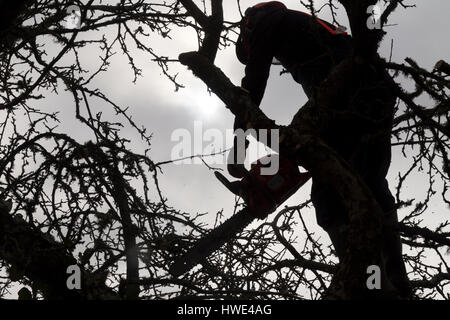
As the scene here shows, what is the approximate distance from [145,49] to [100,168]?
2.02 metres

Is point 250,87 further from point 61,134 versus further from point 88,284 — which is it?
point 88,284

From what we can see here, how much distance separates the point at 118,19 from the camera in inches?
152

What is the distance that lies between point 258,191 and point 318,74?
2.97 ft

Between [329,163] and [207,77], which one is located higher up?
[207,77]

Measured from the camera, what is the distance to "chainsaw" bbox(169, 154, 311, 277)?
3.53m

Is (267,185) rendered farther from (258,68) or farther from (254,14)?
(254,14)

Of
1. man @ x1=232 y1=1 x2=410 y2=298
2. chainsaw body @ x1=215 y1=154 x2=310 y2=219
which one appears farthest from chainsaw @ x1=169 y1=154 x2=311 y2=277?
Result: man @ x1=232 y1=1 x2=410 y2=298

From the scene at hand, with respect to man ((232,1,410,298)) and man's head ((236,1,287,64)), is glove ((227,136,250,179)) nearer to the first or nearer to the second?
man ((232,1,410,298))

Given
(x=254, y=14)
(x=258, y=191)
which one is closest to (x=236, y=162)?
(x=258, y=191)

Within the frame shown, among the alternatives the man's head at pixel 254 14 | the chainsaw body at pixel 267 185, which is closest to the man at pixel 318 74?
the man's head at pixel 254 14

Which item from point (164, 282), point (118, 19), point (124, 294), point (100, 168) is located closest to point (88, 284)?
point (124, 294)

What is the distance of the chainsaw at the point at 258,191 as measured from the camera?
353 cm

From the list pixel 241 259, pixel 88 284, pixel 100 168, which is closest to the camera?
pixel 88 284

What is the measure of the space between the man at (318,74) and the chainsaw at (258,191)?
0.11 meters
